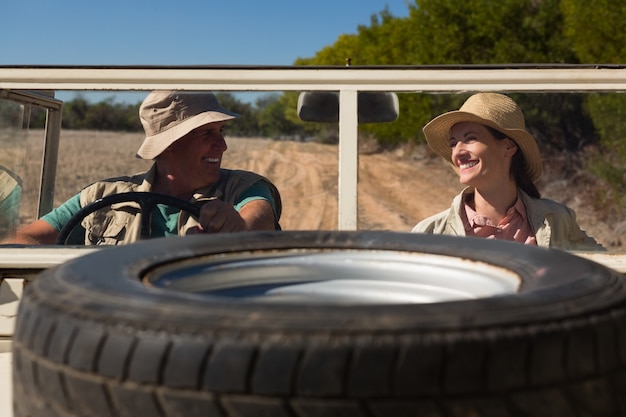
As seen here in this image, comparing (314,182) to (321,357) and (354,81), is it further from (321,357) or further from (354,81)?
(321,357)

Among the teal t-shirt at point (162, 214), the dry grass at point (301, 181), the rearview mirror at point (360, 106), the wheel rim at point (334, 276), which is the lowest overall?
the wheel rim at point (334, 276)

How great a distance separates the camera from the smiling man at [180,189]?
2.66 metres

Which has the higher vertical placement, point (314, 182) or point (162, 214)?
point (314, 182)

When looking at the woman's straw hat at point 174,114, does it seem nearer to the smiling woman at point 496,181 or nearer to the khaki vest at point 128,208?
the khaki vest at point 128,208

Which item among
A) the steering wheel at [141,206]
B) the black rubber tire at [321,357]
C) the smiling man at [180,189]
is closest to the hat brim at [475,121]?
the smiling man at [180,189]

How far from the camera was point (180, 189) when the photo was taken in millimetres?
2754

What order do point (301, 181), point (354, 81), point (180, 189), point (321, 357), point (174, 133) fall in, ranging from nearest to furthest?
point (321, 357)
point (354, 81)
point (180, 189)
point (174, 133)
point (301, 181)

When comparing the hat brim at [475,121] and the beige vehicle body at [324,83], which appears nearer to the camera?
the beige vehicle body at [324,83]

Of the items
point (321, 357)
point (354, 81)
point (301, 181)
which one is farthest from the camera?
point (301, 181)

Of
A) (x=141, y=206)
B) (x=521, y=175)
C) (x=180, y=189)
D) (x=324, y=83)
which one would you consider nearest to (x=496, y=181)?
(x=521, y=175)

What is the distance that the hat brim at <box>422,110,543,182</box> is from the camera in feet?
9.08

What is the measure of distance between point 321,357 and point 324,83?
1.79 m

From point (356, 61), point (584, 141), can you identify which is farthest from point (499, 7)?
point (584, 141)

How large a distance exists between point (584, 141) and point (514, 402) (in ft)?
6.72
